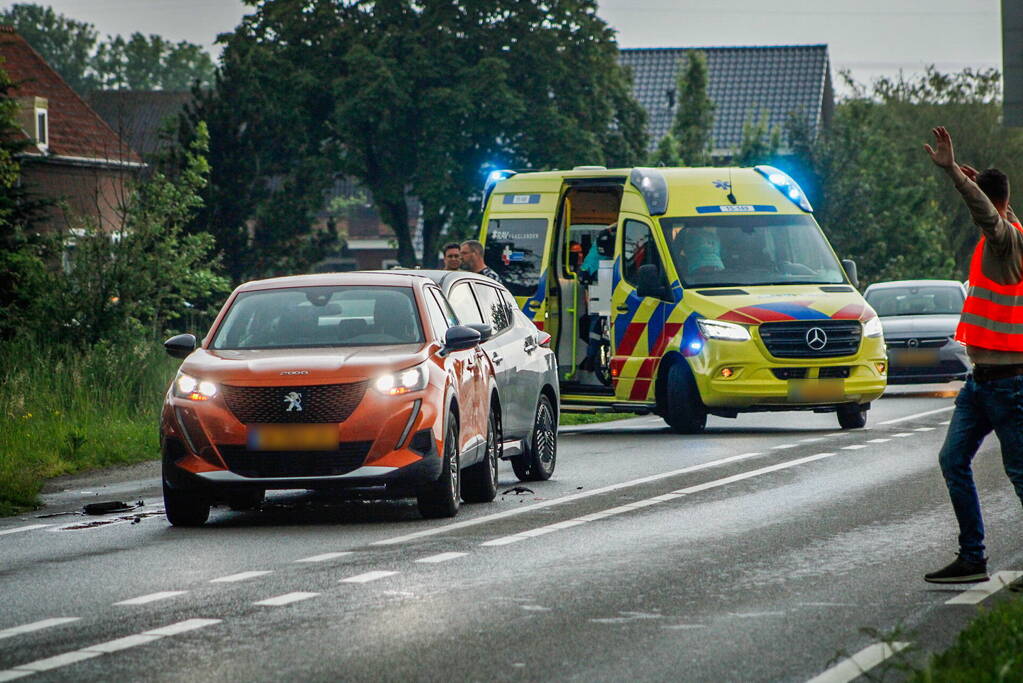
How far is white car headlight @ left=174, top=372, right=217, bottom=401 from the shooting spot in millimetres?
11969

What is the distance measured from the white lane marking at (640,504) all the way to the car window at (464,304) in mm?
1934

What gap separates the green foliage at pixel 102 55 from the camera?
144 meters

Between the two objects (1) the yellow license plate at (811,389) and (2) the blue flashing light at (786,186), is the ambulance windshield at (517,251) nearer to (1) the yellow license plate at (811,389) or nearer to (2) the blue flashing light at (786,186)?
(2) the blue flashing light at (786,186)

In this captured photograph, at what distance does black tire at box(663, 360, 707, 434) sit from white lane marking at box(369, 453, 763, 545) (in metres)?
2.66

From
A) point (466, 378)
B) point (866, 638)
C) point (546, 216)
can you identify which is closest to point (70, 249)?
point (546, 216)

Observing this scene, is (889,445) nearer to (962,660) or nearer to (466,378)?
→ (466,378)

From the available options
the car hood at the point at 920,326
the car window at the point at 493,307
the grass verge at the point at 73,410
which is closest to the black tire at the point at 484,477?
the car window at the point at 493,307

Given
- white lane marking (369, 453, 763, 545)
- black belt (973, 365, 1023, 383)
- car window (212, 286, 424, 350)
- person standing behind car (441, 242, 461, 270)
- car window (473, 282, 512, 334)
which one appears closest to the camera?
black belt (973, 365, 1023, 383)

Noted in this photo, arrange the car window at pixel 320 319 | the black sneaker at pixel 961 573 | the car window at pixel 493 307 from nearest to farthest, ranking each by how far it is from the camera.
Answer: the black sneaker at pixel 961 573, the car window at pixel 320 319, the car window at pixel 493 307

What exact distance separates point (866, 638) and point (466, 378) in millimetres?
5589

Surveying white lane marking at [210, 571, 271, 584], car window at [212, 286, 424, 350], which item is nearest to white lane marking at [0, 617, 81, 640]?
white lane marking at [210, 571, 271, 584]

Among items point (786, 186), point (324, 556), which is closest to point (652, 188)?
point (786, 186)

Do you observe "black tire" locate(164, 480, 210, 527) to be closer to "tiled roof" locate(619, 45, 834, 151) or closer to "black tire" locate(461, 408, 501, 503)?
"black tire" locate(461, 408, 501, 503)

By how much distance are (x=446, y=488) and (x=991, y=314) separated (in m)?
4.24
